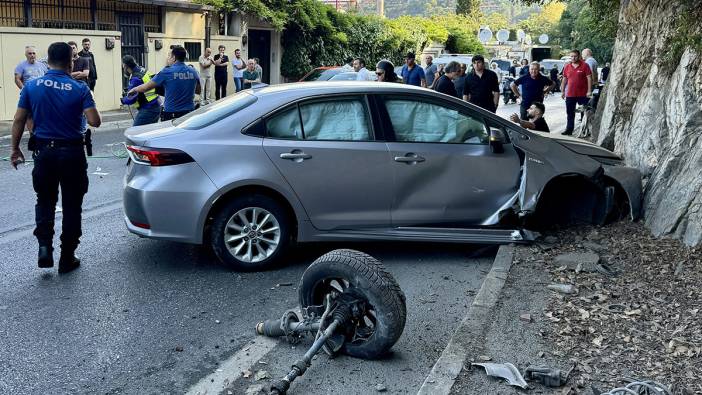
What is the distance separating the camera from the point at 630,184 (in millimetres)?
7965

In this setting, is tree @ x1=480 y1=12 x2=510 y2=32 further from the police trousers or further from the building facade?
the police trousers

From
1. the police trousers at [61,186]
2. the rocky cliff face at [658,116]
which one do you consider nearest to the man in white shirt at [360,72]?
the rocky cliff face at [658,116]

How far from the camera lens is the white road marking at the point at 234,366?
467 cm

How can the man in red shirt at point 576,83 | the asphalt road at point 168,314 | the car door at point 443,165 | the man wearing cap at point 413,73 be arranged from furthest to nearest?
the man wearing cap at point 413,73, the man in red shirt at point 576,83, the car door at point 443,165, the asphalt road at point 168,314

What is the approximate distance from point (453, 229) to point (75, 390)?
381cm

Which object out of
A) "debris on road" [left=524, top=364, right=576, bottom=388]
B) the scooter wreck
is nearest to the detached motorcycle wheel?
the scooter wreck

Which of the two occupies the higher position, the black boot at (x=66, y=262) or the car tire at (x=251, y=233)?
the car tire at (x=251, y=233)

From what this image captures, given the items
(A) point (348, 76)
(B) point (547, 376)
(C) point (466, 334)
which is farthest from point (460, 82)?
(B) point (547, 376)

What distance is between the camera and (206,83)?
969 inches

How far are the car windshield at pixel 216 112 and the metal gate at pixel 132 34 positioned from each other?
17275mm

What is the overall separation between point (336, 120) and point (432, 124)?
90cm

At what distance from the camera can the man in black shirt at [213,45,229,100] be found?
2409 centimetres

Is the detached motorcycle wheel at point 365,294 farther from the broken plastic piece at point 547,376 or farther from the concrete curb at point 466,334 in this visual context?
the broken plastic piece at point 547,376

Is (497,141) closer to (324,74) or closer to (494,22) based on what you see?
(324,74)
